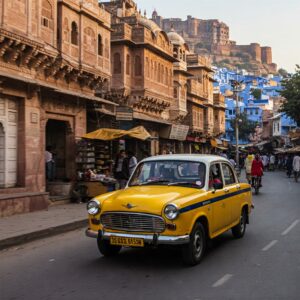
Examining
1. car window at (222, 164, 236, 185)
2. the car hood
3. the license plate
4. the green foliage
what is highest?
the green foliage

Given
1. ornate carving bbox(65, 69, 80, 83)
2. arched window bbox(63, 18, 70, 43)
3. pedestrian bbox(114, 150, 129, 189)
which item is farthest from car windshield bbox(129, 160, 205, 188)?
arched window bbox(63, 18, 70, 43)

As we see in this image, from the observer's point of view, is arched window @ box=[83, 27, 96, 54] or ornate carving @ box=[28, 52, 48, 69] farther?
arched window @ box=[83, 27, 96, 54]

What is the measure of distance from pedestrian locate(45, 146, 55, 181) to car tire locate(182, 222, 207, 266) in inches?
446

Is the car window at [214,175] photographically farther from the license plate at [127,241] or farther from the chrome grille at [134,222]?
the license plate at [127,241]

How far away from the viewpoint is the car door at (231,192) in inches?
340

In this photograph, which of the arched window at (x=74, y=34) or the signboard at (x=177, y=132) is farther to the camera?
the signboard at (x=177, y=132)

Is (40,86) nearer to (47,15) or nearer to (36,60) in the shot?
(36,60)

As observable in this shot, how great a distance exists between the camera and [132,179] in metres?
8.43

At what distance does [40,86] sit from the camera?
15.2 metres

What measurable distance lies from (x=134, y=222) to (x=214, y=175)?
217 centimetres

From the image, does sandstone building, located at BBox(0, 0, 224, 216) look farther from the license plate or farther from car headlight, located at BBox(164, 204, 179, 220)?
car headlight, located at BBox(164, 204, 179, 220)

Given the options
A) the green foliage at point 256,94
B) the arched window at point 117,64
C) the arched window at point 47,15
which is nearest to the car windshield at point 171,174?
the arched window at point 47,15

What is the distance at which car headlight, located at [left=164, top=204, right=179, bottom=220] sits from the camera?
6664 mm

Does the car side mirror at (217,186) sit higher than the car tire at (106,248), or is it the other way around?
the car side mirror at (217,186)
